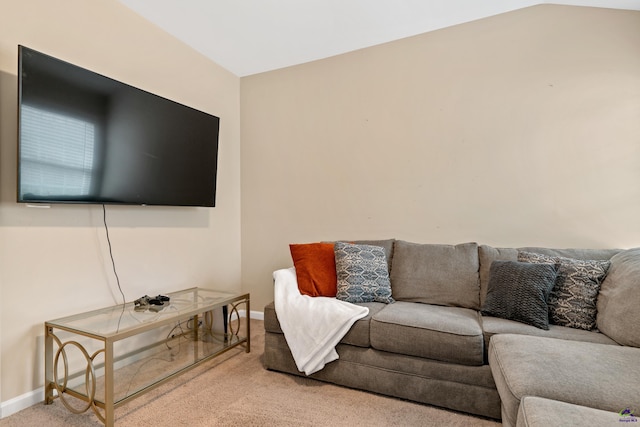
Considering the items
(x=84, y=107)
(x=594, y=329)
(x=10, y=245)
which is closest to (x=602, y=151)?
(x=594, y=329)

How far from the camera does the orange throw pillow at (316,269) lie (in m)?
2.40

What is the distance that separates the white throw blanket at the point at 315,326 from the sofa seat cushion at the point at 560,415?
1.02 m

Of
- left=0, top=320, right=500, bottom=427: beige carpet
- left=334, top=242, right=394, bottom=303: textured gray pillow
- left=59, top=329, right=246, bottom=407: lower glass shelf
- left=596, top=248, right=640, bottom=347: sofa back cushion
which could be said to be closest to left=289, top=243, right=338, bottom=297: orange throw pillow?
left=334, top=242, right=394, bottom=303: textured gray pillow

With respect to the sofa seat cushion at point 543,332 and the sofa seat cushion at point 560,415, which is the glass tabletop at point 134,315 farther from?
the sofa seat cushion at point 560,415

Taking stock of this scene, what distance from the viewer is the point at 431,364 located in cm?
182

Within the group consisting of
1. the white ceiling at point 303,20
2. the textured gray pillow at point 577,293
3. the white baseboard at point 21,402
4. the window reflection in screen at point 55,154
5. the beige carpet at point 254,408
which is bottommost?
the beige carpet at point 254,408

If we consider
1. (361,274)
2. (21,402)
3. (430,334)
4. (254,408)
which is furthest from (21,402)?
(430,334)

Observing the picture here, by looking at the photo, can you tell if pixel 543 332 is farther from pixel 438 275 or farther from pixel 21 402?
pixel 21 402

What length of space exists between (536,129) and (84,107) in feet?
9.89

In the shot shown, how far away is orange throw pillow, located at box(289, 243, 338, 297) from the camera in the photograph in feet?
7.88

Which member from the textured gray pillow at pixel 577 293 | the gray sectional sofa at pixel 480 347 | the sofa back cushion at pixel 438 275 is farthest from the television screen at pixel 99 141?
the textured gray pillow at pixel 577 293

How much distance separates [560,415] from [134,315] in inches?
82.9

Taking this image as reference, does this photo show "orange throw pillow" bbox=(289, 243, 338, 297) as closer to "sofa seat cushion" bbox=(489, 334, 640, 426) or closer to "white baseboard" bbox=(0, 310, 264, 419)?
"sofa seat cushion" bbox=(489, 334, 640, 426)

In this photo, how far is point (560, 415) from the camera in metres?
0.99
